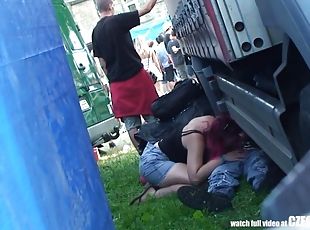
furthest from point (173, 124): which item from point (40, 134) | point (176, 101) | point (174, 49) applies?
point (174, 49)

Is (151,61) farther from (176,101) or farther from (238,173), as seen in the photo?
(238,173)

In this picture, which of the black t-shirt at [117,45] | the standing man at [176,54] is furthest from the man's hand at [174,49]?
the black t-shirt at [117,45]

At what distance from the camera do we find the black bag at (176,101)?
647 cm

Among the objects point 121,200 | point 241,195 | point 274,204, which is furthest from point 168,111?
point 274,204

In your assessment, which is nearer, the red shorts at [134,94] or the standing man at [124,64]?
the standing man at [124,64]

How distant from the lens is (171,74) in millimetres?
15883

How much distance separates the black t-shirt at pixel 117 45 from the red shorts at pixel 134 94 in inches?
3.0

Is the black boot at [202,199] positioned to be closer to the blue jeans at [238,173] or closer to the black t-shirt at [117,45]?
the blue jeans at [238,173]

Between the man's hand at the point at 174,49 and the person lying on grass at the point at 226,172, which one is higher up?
the man's hand at the point at 174,49

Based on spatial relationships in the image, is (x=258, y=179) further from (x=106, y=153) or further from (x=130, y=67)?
(x=106, y=153)

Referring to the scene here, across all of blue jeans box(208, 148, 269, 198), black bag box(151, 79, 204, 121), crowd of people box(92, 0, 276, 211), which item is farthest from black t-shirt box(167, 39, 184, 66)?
blue jeans box(208, 148, 269, 198)

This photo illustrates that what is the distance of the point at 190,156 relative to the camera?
17.4 feet

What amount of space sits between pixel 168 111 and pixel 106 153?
18.6 feet

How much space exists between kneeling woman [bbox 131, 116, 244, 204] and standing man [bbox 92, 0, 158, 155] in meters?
1.70
